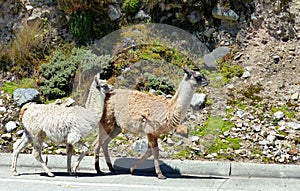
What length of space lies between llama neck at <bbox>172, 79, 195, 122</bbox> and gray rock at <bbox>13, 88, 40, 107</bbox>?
344cm

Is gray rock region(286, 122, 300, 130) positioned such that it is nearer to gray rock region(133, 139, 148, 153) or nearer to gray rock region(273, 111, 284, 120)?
gray rock region(273, 111, 284, 120)

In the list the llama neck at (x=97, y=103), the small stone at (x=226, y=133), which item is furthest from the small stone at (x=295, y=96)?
the llama neck at (x=97, y=103)

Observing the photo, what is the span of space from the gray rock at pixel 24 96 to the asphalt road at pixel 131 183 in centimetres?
217

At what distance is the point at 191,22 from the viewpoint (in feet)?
37.5

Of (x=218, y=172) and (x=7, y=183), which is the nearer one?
(x=7, y=183)

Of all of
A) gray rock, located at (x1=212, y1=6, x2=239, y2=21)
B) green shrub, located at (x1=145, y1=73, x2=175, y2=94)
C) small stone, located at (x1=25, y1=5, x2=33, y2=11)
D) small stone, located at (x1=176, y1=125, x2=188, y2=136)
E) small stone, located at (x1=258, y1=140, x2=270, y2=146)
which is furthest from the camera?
small stone, located at (x1=25, y1=5, x2=33, y2=11)

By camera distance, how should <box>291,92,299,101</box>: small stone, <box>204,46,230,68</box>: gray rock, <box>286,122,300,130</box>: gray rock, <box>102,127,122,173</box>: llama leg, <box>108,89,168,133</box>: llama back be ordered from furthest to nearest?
<box>204,46,230,68</box>: gray rock
<box>291,92,299,101</box>: small stone
<box>286,122,300,130</box>: gray rock
<box>102,127,122,173</box>: llama leg
<box>108,89,168,133</box>: llama back

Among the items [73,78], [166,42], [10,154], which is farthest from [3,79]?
[166,42]

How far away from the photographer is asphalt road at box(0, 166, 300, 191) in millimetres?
7250

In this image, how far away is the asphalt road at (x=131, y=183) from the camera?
23.8ft

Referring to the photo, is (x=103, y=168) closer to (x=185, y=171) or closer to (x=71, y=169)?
(x=71, y=169)

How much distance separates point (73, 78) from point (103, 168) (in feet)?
8.77

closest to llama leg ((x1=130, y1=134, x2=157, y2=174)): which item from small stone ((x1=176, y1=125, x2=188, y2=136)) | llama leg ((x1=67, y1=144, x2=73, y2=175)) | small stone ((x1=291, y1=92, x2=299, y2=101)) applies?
llama leg ((x1=67, y1=144, x2=73, y2=175))

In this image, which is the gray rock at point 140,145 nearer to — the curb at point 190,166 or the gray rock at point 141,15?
the curb at point 190,166
